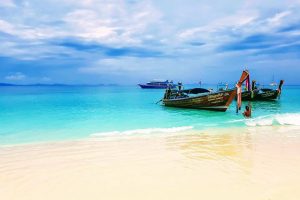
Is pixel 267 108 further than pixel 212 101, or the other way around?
pixel 267 108

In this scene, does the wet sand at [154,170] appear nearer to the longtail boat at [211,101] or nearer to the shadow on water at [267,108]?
the longtail boat at [211,101]

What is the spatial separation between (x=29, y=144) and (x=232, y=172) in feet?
28.7

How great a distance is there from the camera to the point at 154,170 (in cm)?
780

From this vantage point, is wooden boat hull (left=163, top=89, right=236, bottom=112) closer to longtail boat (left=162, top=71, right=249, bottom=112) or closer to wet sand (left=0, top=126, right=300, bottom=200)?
longtail boat (left=162, top=71, right=249, bottom=112)

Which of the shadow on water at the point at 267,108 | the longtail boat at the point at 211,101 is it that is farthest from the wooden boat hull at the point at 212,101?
the shadow on water at the point at 267,108

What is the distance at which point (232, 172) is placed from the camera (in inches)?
290

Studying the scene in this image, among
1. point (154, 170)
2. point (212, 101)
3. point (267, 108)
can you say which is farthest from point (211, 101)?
point (154, 170)

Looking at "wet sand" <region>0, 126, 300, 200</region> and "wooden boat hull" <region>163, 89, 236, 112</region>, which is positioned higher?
"wooden boat hull" <region>163, 89, 236, 112</region>

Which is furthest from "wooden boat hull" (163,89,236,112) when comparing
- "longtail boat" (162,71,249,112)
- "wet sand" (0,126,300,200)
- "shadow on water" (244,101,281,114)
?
"wet sand" (0,126,300,200)

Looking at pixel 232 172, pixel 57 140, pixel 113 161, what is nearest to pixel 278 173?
pixel 232 172

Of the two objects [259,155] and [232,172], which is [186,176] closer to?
[232,172]

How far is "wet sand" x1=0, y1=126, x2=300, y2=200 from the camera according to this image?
6145 mm

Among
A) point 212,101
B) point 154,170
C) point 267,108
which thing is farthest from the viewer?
point 267,108

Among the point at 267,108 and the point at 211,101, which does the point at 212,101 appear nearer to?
the point at 211,101
